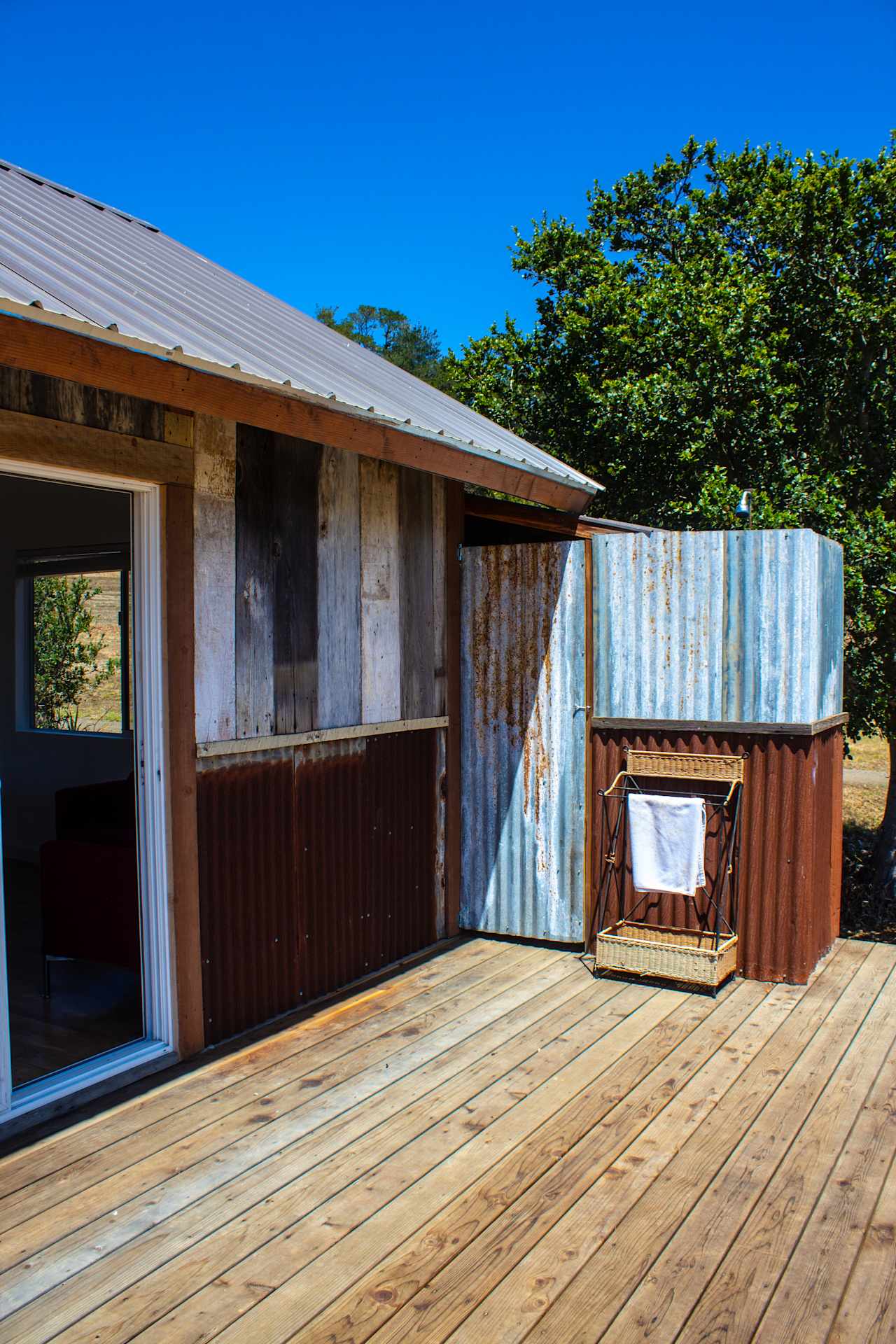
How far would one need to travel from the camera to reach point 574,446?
10570 millimetres

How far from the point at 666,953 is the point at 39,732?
4.86 metres

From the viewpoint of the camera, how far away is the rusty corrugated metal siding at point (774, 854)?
4.47 metres

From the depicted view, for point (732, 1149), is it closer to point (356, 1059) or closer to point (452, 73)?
point (356, 1059)

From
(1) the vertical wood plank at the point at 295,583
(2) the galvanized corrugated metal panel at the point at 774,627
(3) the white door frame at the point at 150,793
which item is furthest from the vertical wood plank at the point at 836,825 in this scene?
(3) the white door frame at the point at 150,793

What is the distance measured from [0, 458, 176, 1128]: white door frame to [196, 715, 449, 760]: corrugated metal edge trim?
192 mm

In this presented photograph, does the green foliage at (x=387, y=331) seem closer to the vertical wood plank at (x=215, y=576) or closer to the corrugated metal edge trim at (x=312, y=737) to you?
the corrugated metal edge trim at (x=312, y=737)

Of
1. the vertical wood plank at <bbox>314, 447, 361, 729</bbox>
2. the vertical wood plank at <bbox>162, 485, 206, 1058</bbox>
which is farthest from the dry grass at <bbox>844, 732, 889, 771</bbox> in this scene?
the vertical wood plank at <bbox>162, 485, 206, 1058</bbox>

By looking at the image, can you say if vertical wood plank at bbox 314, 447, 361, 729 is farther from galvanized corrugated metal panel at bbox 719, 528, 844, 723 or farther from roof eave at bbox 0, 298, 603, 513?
galvanized corrugated metal panel at bbox 719, 528, 844, 723

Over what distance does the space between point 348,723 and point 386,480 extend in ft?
3.78

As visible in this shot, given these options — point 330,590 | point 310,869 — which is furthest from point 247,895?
point 330,590

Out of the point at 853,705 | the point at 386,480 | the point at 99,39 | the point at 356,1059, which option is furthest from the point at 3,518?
the point at 99,39

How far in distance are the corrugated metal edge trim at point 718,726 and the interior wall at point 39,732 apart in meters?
3.56

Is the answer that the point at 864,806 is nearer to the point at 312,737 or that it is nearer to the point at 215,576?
the point at 312,737

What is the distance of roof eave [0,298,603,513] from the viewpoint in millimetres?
2307
